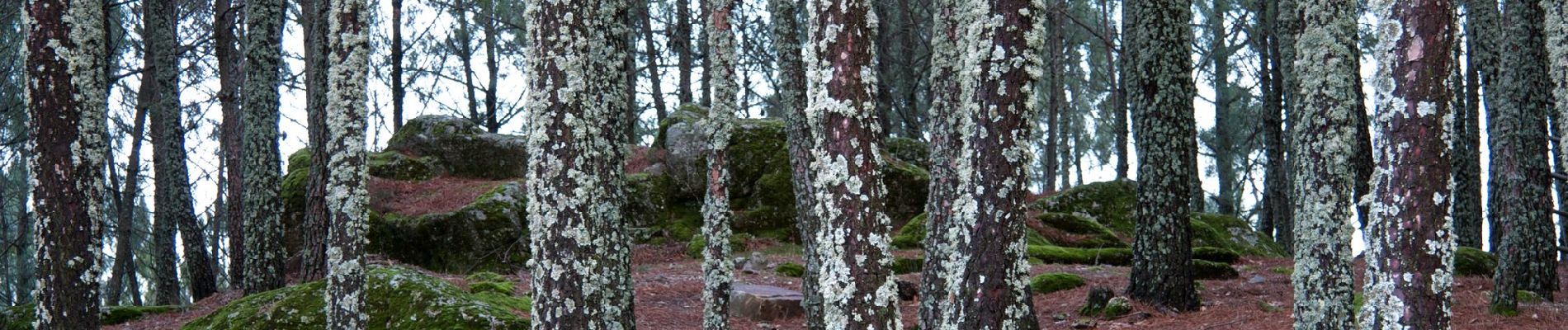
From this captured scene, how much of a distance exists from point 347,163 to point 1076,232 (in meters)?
12.4

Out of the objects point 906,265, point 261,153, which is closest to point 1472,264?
A: point 906,265

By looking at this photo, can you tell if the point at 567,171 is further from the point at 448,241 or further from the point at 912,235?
the point at 912,235

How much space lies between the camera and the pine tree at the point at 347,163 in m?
6.76

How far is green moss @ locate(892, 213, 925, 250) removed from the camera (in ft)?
48.0

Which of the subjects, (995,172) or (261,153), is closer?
(995,172)

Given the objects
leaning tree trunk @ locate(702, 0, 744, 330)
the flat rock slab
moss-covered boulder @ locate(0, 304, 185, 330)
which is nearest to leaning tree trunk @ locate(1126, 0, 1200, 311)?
the flat rock slab

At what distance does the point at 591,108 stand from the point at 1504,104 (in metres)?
7.84

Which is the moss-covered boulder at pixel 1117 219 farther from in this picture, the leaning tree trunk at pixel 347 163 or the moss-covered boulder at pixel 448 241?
the leaning tree trunk at pixel 347 163

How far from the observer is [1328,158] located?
658 cm

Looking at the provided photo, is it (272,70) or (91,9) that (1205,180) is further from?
(91,9)

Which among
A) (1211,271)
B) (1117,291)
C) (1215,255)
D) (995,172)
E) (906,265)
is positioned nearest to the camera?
(995,172)

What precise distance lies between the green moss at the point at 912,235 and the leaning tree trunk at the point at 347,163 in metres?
8.59

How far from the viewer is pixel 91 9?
7145 mm

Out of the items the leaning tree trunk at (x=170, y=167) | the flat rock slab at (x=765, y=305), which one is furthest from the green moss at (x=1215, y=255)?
the leaning tree trunk at (x=170, y=167)
